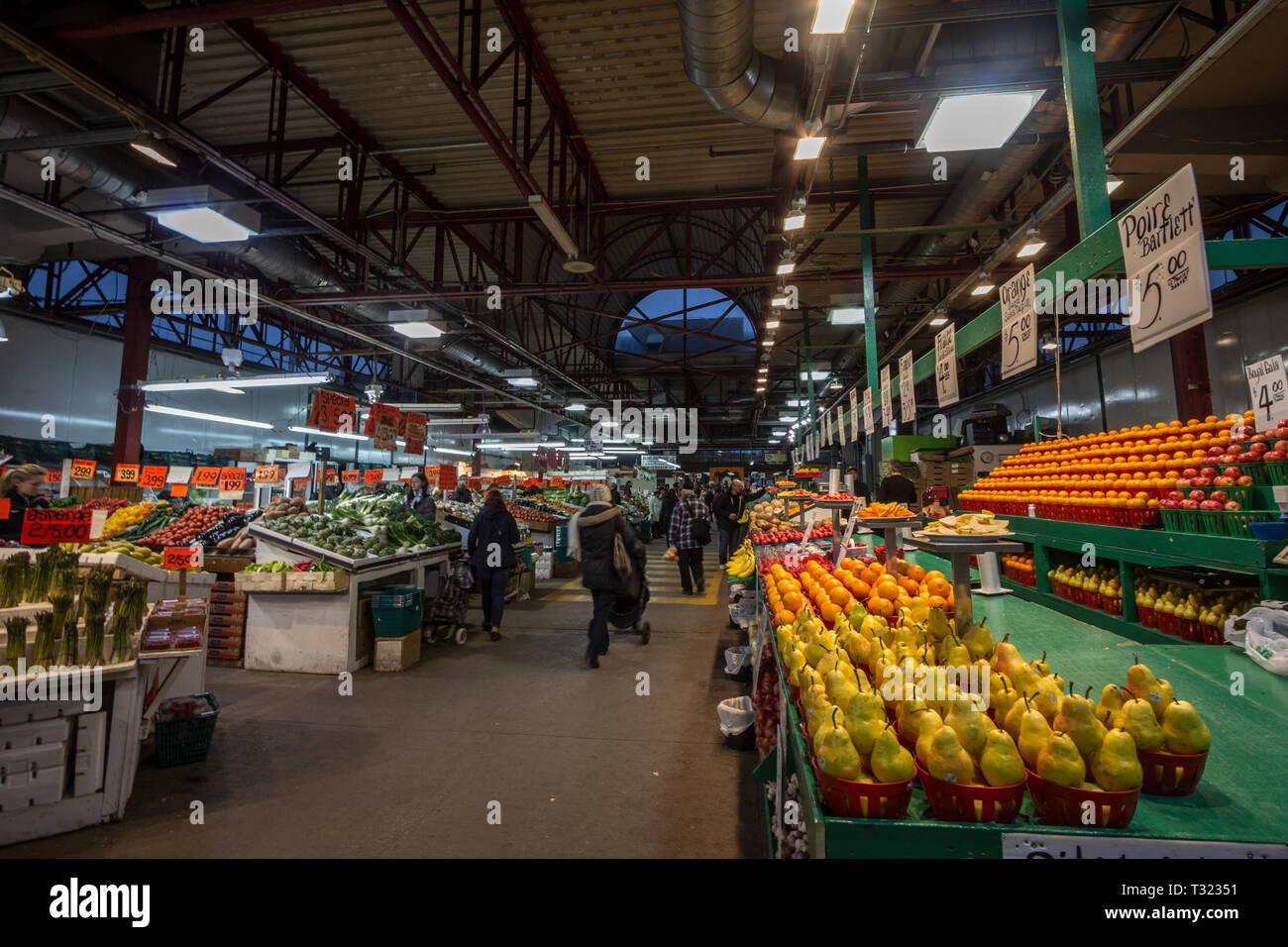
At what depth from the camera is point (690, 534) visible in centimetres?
1012

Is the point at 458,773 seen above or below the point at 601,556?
below

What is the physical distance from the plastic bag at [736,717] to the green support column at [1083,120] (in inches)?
152

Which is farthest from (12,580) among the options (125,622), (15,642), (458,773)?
(458,773)

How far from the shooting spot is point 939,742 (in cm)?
136

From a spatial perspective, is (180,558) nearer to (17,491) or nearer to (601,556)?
(17,491)

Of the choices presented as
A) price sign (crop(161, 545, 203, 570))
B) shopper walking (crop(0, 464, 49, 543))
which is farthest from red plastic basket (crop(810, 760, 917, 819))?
shopper walking (crop(0, 464, 49, 543))

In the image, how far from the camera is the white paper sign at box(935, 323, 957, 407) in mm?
5145

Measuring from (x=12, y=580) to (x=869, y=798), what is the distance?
5.22 meters

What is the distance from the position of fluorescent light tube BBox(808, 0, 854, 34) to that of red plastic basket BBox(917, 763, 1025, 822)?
4.00 meters

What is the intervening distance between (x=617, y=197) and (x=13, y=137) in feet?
22.9

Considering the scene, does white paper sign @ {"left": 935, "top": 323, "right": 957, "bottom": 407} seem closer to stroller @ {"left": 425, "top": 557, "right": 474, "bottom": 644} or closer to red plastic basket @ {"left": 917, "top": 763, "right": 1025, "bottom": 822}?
red plastic basket @ {"left": 917, "top": 763, "right": 1025, "bottom": 822}

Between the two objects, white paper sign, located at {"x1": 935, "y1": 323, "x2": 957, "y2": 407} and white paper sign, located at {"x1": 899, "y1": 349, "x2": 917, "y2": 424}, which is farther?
white paper sign, located at {"x1": 899, "y1": 349, "x2": 917, "y2": 424}

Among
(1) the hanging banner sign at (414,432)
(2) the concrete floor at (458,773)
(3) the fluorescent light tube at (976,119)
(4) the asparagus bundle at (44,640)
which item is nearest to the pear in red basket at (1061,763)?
(2) the concrete floor at (458,773)

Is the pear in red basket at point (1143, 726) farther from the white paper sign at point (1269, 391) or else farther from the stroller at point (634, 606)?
the stroller at point (634, 606)
